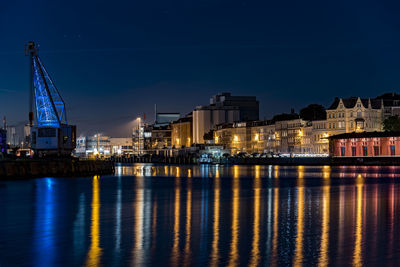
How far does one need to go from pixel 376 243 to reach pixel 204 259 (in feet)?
20.0

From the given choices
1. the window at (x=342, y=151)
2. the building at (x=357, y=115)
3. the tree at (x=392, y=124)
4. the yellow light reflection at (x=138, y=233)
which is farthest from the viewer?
the building at (x=357, y=115)

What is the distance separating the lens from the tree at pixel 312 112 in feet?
612

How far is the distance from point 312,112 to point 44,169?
132m

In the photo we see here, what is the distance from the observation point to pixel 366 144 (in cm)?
13475

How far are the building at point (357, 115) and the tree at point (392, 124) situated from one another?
5.70 m

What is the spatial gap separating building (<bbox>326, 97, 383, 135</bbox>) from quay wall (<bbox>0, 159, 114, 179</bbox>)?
8493 centimetres

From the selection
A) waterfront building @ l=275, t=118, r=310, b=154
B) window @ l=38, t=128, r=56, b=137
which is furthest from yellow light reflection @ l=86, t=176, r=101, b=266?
waterfront building @ l=275, t=118, r=310, b=154

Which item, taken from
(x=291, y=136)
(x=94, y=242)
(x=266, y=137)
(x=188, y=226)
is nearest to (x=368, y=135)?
(x=291, y=136)

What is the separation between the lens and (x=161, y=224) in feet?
87.8

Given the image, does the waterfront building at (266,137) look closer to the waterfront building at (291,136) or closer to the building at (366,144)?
the waterfront building at (291,136)

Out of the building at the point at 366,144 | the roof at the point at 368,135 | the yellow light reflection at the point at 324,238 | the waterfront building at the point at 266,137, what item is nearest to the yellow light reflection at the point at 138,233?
the yellow light reflection at the point at 324,238

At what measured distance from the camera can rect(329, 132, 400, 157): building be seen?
13025 centimetres

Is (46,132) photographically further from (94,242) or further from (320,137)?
(94,242)

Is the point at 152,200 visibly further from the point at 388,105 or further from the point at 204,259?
the point at 388,105
